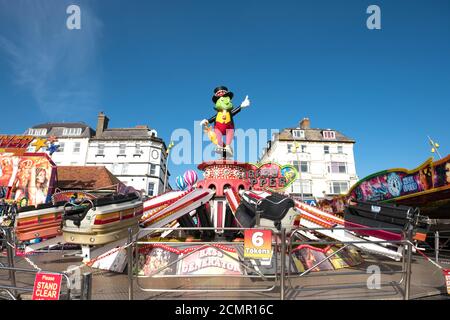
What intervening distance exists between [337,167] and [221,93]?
1109 inches

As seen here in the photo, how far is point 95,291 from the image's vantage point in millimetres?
5395

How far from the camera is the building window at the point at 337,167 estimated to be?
3531cm

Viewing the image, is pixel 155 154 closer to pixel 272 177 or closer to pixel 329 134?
pixel 272 177

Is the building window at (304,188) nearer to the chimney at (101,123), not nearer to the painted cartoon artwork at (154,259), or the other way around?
the chimney at (101,123)

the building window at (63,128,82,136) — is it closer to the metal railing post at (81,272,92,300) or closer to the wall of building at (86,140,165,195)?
the wall of building at (86,140,165,195)

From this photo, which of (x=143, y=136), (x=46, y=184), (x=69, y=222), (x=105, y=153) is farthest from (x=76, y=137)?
(x=69, y=222)

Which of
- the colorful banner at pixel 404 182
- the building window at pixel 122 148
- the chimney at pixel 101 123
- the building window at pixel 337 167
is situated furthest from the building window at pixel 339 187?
the chimney at pixel 101 123

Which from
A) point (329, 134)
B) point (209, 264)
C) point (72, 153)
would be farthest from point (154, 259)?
point (72, 153)

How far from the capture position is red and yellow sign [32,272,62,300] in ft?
11.5

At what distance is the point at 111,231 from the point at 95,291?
132 centimetres

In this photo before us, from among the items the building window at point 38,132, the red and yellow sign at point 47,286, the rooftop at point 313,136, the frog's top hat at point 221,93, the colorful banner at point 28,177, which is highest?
the building window at point 38,132

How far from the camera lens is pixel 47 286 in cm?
355
